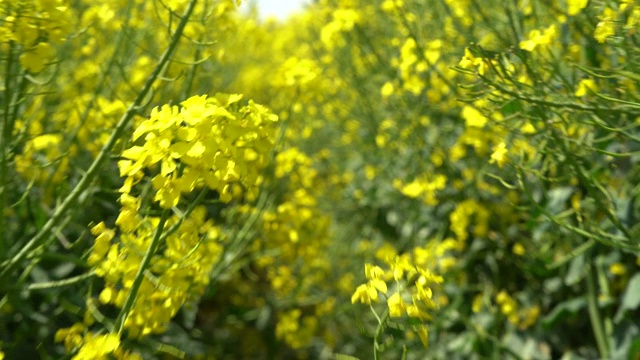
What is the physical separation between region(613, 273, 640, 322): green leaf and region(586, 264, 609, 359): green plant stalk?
6 cm

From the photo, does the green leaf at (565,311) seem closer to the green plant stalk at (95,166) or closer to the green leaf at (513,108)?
the green leaf at (513,108)

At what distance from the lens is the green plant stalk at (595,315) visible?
2262mm

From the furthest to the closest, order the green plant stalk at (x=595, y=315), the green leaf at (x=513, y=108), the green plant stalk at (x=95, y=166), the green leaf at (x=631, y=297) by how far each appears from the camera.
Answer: the green plant stalk at (x=595, y=315) < the green leaf at (x=631, y=297) < the green leaf at (x=513, y=108) < the green plant stalk at (x=95, y=166)

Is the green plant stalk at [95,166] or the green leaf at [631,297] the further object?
the green leaf at [631,297]

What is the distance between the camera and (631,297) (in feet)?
7.06

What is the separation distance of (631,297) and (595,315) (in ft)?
0.56

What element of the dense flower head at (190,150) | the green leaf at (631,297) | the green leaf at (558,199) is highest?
the dense flower head at (190,150)

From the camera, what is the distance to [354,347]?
3.19 metres

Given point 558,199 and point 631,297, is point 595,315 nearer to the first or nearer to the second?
point 631,297

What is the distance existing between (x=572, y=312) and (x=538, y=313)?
0.26 metres

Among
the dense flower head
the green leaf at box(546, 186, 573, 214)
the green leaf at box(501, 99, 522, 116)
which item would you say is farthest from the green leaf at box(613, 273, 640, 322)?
the dense flower head

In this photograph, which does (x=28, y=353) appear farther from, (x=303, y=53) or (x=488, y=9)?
(x=303, y=53)

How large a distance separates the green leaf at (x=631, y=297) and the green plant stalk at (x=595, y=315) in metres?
0.06

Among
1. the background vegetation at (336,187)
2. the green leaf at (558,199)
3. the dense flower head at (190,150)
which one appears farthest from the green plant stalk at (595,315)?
the dense flower head at (190,150)
